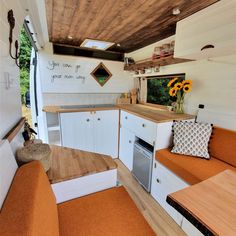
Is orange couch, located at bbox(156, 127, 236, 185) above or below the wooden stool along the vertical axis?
below

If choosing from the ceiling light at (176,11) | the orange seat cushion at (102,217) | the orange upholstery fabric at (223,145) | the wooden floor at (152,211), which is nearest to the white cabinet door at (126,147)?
the wooden floor at (152,211)

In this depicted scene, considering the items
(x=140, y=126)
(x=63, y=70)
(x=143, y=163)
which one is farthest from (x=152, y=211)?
(x=63, y=70)

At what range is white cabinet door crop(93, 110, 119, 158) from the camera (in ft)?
8.93

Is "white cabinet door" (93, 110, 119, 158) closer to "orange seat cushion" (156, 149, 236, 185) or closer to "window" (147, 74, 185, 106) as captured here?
"window" (147, 74, 185, 106)

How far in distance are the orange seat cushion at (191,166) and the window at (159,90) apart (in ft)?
3.60

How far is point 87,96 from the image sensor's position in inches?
123

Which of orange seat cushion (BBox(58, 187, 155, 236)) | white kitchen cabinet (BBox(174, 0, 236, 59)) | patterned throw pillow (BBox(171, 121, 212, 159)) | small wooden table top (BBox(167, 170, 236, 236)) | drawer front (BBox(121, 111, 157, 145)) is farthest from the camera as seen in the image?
drawer front (BBox(121, 111, 157, 145))

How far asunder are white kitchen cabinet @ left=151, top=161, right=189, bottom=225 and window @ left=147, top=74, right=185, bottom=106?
120cm

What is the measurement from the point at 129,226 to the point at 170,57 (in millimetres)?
1911

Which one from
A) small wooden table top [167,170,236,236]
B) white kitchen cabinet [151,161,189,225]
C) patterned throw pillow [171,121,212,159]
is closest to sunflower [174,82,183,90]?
patterned throw pillow [171,121,212,159]

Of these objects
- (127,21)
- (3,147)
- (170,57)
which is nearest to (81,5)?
(127,21)

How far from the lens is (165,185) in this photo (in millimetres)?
1715

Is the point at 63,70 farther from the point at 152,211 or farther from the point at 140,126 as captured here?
the point at 152,211

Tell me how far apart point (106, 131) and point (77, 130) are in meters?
0.54
